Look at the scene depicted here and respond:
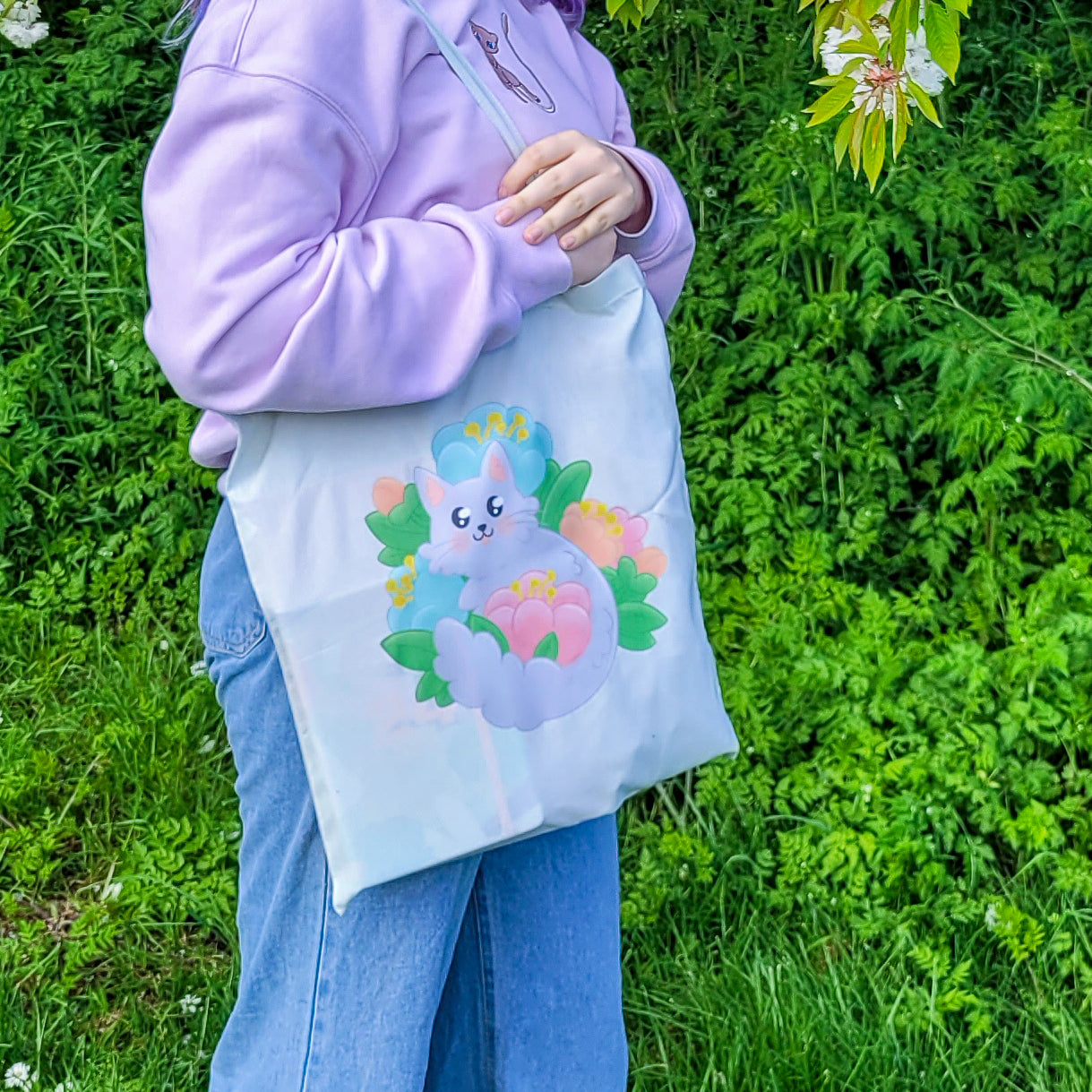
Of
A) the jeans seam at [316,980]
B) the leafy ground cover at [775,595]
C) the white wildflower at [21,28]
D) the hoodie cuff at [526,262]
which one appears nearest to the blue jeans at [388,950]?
the jeans seam at [316,980]

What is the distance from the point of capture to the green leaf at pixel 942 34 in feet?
5.17

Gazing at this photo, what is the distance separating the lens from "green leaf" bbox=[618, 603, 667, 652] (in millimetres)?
1295

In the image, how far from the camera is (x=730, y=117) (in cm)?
385

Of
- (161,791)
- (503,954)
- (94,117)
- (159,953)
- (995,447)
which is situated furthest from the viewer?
(94,117)

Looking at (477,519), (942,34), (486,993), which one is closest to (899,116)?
(942,34)

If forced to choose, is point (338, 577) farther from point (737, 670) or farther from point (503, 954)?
point (737, 670)

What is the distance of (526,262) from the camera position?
121cm

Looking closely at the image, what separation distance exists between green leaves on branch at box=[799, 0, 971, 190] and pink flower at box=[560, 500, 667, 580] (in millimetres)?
674

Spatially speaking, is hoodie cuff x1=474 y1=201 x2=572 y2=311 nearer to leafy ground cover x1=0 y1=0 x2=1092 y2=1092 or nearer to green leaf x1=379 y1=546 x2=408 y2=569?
green leaf x1=379 y1=546 x2=408 y2=569

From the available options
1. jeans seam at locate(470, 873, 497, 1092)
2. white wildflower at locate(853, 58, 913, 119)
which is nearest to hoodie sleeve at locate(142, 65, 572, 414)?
jeans seam at locate(470, 873, 497, 1092)

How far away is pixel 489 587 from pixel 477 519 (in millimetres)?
62

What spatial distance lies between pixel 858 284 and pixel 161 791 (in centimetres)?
205

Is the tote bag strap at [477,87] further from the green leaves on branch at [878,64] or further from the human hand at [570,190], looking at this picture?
the green leaves on branch at [878,64]

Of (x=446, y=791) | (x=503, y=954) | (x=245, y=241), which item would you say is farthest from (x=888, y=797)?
(x=245, y=241)
